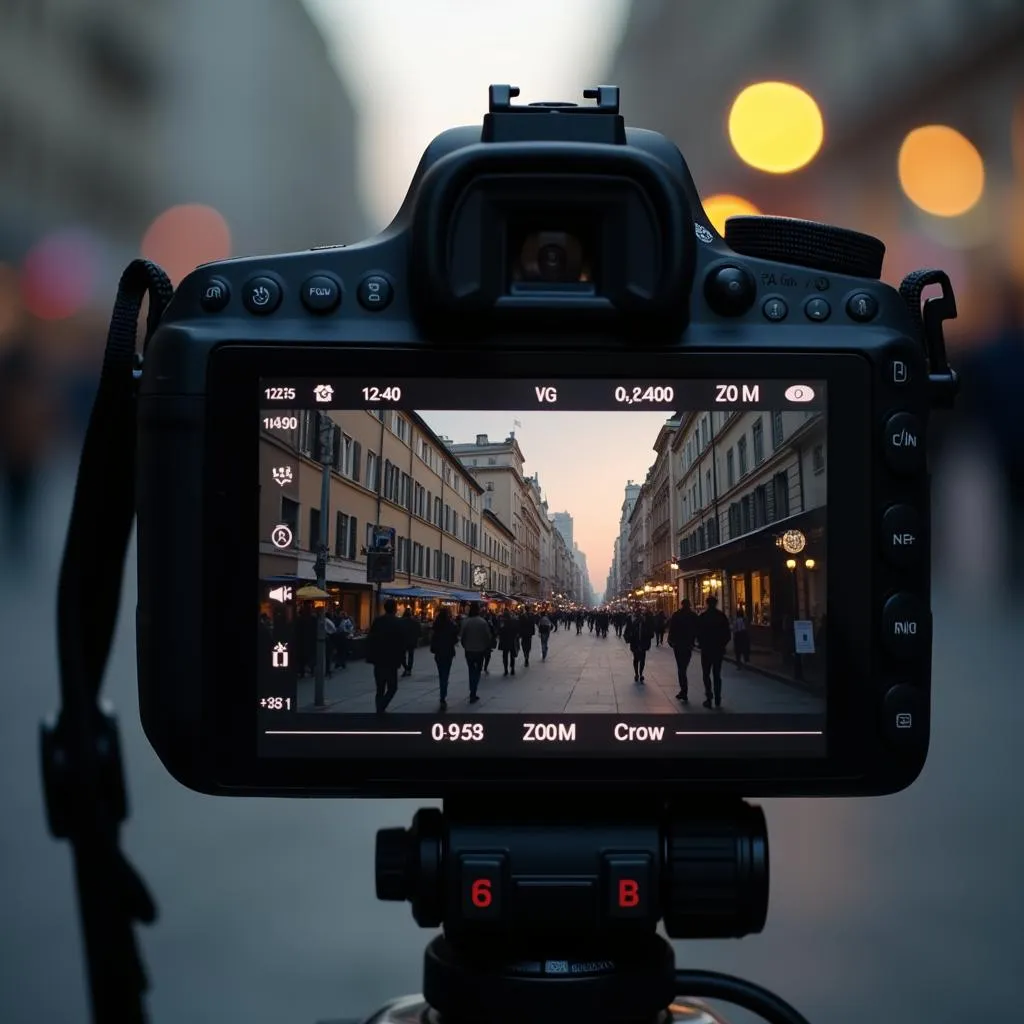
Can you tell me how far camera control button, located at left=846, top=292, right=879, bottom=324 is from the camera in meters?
1.01

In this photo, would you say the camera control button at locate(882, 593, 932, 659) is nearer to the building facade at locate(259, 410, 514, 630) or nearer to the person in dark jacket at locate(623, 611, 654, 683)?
the person in dark jacket at locate(623, 611, 654, 683)

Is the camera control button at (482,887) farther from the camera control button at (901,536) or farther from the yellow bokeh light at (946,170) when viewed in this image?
the yellow bokeh light at (946,170)

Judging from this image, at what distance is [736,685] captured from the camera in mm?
993

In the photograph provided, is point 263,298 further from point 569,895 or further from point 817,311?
point 569,895

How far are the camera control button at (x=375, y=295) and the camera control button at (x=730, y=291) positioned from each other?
0.34m

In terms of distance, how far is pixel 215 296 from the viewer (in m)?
1.00

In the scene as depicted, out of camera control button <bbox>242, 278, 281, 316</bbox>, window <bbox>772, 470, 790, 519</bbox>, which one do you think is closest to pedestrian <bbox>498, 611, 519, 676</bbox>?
window <bbox>772, 470, 790, 519</bbox>

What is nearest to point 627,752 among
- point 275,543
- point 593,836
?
Answer: point 593,836

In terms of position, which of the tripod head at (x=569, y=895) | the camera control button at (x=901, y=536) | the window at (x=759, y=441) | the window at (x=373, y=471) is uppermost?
the window at (x=759, y=441)

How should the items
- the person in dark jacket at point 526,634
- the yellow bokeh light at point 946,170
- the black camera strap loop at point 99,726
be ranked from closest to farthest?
the black camera strap loop at point 99,726 < the person in dark jacket at point 526,634 < the yellow bokeh light at point 946,170

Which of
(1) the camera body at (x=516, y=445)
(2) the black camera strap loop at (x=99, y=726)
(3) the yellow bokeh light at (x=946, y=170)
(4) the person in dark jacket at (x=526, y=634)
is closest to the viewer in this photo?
(2) the black camera strap loop at (x=99, y=726)

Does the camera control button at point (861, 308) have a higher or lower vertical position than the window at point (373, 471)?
higher

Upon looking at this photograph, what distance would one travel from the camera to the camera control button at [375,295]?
99cm

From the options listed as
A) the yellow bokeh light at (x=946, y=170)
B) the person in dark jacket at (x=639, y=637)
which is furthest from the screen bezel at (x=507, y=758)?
the yellow bokeh light at (x=946, y=170)
